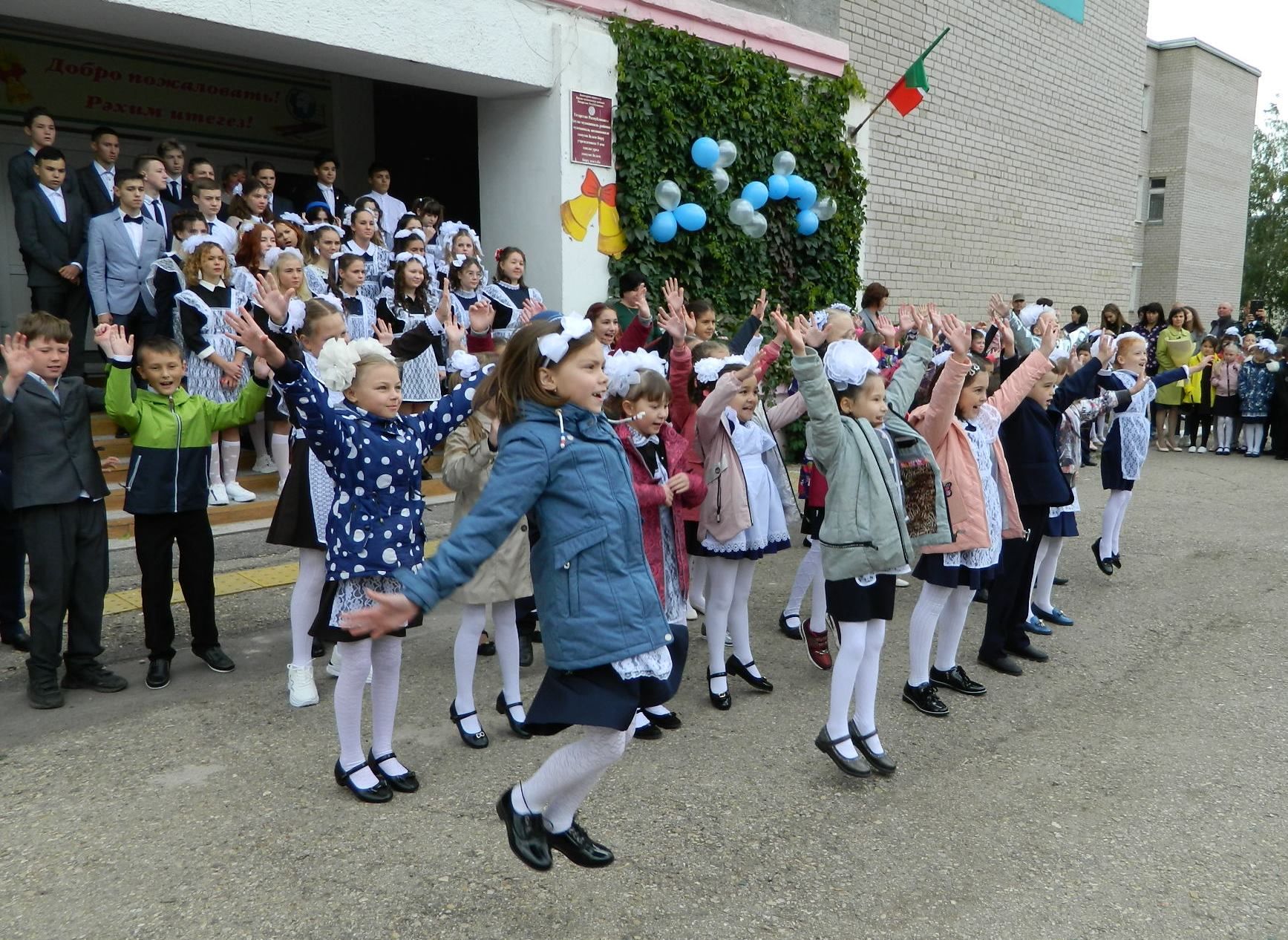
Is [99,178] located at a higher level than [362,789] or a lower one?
higher

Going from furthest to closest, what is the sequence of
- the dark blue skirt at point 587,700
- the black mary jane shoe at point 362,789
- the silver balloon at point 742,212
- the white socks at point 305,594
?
the silver balloon at point 742,212 < the white socks at point 305,594 < the black mary jane shoe at point 362,789 < the dark blue skirt at point 587,700

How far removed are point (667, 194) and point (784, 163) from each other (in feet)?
5.96

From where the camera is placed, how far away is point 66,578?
4512mm

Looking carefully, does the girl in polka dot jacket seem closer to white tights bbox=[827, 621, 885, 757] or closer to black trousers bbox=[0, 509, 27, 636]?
white tights bbox=[827, 621, 885, 757]

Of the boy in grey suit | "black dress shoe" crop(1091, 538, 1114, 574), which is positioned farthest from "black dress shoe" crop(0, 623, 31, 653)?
"black dress shoe" crop(1091, 538, 1114, 574)

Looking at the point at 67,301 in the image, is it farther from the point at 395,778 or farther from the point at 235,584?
the point at 395,778

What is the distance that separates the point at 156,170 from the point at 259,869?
6495mm

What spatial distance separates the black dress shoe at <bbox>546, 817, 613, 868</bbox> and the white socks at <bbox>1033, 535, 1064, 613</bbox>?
398cm

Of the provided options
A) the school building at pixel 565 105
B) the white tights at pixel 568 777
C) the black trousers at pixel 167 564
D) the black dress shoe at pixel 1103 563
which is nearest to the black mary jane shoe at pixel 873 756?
the white tights at pixel 568 777

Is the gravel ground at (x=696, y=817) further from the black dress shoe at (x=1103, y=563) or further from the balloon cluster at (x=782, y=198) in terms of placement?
the balloon cluster at (x=782, y=198)

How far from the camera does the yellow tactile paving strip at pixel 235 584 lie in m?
5.75

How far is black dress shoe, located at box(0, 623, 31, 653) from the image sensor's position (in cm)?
509

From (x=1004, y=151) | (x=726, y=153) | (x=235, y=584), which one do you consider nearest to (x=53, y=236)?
(x=235, y=584)

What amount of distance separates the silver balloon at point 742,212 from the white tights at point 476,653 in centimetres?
722
